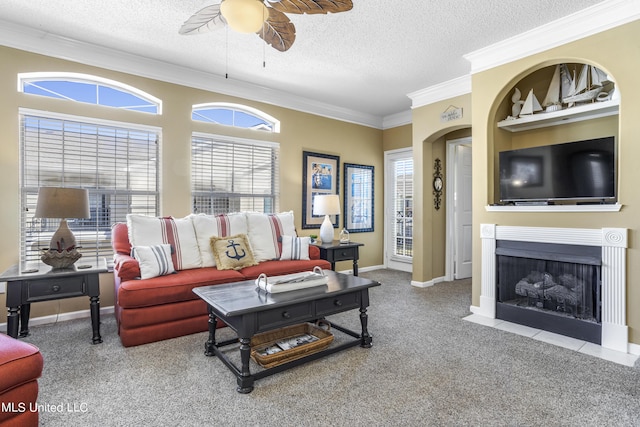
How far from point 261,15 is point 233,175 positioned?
8.98 feet

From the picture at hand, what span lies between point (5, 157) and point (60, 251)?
1110 millimetres

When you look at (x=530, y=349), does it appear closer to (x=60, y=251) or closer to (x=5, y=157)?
(x=60, y=251)

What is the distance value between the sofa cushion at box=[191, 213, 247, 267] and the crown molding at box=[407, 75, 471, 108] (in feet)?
9.57

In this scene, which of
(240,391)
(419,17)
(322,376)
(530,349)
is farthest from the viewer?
(419,17)

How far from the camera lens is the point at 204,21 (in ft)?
7.48

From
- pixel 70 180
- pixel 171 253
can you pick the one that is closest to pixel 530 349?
pixel 171 253

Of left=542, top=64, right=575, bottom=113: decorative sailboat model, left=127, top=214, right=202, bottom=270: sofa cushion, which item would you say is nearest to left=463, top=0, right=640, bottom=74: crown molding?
left=542, top=64, right=575, bottom=113: decorative sailboat model

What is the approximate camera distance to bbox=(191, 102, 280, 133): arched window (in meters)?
4.27

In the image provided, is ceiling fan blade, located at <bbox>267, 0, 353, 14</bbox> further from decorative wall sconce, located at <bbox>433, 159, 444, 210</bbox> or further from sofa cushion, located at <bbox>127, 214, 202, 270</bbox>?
decorative wall sconce, located at <bbox>433, 159, 444, 210</bbox>

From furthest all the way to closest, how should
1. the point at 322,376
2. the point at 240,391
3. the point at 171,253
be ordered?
the point at 171,253
the point at 322,376
the point at 240,391

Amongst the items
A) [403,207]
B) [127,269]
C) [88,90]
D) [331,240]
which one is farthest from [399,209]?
[88,90]

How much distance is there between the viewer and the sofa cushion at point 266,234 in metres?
3.91

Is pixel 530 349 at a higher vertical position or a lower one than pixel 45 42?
lower

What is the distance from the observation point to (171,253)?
3309 mm
